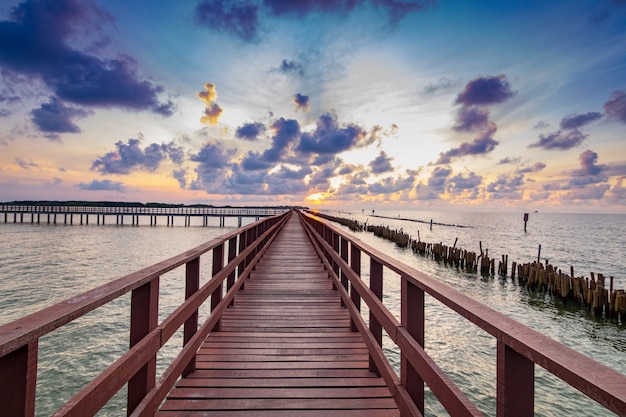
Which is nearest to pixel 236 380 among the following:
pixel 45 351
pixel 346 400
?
pixel 346 400

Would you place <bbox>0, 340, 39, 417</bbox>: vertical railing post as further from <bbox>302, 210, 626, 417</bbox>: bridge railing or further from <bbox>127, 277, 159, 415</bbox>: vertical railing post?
<bbox>302, 210, 626, 417</bbox>: bridge railing

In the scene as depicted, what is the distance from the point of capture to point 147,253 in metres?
30.1

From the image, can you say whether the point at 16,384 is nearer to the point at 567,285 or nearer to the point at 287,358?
the point at 287,358

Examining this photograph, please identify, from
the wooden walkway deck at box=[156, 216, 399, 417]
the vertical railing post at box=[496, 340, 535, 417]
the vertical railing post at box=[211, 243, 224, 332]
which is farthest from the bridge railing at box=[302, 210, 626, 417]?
the vertical railing post at box=[211, 243, 224, 332]

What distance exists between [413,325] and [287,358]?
2.18m

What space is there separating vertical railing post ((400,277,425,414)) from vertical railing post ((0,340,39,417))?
1.99 m

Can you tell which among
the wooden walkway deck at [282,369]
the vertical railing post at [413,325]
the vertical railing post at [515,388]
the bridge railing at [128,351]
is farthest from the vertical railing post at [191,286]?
the vertical railing post at [515,388]

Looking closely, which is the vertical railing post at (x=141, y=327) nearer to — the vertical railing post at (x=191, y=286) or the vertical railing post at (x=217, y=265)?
the vertical railing post at (x=191, y=286)

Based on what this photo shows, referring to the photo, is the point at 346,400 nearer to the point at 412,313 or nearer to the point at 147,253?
the point at 412,313

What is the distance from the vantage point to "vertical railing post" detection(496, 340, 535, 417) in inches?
51.1

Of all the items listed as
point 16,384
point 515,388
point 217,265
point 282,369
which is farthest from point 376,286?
point 16,384

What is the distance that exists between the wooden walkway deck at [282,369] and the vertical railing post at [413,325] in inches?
29.5

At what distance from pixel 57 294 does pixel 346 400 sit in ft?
55.4

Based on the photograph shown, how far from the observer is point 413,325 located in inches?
90.0
